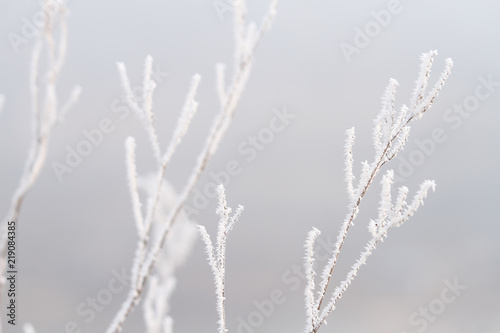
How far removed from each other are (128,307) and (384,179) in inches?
40.7

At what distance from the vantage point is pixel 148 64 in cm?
144

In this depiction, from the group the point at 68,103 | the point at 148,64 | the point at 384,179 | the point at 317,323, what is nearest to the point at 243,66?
the point at 148,64

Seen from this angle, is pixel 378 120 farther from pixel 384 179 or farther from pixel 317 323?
pixel 317 323

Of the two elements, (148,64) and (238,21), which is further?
(148,64)

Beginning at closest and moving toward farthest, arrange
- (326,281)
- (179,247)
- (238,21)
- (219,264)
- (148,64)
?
(179,247), (238,21), (148,64), (326,281), (219,264)

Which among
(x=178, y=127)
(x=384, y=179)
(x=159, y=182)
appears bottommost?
(x=159, y=182)

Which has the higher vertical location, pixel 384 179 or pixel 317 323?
pixel 384 179

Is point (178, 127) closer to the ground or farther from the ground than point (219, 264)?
farther from the ground

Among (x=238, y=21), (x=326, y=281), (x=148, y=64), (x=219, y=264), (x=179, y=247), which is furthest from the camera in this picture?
(x=219, y=264)

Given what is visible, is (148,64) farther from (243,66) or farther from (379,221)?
(379,221)

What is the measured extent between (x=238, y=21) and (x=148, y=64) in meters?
0.32

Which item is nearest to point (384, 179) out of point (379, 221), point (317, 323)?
point (379, 221)

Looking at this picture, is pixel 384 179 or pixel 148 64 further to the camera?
pixel 384 179

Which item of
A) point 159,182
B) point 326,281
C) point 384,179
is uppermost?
point 384,179
